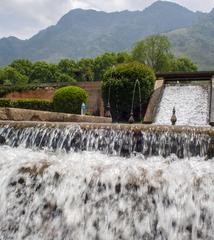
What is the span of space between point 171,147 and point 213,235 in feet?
7.50

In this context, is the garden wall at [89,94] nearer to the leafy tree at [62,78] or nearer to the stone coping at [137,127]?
the stone coping at [137,127]

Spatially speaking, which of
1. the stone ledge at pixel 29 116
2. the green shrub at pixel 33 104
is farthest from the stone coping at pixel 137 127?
the green shrub at pixel 33 104

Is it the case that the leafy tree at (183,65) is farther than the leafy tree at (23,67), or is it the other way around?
the leafy tree at (23,67)

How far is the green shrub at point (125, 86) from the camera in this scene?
78.9 feet

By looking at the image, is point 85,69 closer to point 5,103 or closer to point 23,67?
point 23,67

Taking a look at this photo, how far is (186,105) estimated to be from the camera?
2419 centimetres

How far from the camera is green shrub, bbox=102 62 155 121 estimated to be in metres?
24.0

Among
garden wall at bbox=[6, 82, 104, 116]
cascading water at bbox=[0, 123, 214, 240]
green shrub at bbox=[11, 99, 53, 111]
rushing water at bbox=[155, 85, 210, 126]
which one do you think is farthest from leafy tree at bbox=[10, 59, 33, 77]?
cascading water at bbox=[0, 123, 214, 240]

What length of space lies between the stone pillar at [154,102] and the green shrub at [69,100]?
4.08m

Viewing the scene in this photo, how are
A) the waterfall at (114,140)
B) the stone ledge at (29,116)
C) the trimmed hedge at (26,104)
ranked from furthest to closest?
the trimmed hedge at (26,104), the stone ledge at (29,116), the waterfall at (114,140)

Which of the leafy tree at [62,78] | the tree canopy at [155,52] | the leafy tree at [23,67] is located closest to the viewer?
the tree canopy at [155,52]

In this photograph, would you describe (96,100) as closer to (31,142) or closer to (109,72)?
(109,72)

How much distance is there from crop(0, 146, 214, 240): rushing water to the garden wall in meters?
22.1

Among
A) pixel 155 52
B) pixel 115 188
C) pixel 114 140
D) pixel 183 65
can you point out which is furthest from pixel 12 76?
pixel 115 188
